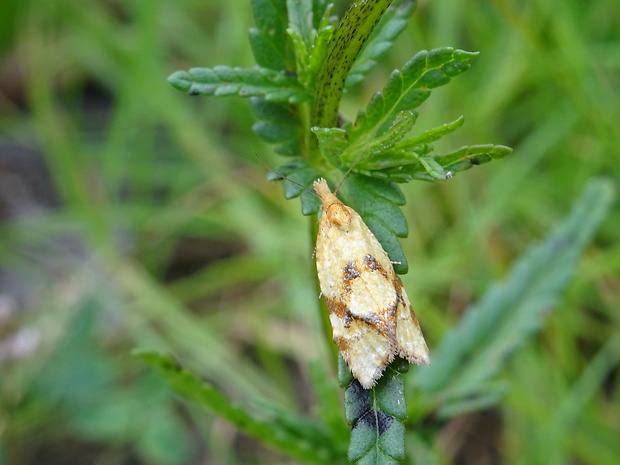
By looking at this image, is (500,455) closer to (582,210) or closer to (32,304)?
(582,210)

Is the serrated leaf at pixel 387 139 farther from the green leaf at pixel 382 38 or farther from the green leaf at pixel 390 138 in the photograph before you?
the green leaf at pixel 382 38

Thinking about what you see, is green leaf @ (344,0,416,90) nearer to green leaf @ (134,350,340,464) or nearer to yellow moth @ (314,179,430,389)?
yellow moth @ (314,179,430,389)

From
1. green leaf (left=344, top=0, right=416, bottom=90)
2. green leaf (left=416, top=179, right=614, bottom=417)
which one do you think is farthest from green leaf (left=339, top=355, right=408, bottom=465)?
green leaf (left=416, top=179, right=614, bottom=417)

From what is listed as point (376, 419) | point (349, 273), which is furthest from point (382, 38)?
point (376, 419)

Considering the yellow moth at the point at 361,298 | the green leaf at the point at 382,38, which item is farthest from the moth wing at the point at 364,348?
the green leaf at the point at 382,38

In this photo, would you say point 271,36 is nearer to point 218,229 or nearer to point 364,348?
point 364,348

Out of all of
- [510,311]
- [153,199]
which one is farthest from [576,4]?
[153,199]
